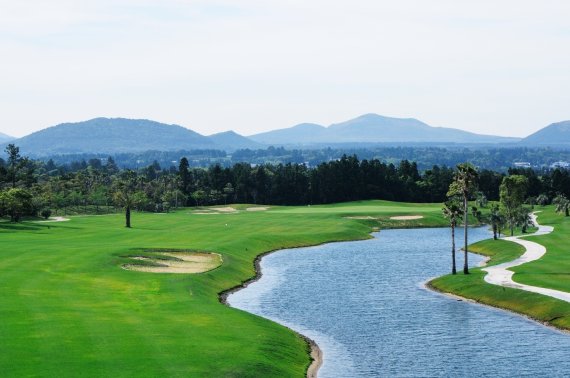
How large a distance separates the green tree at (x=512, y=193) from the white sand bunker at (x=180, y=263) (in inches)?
2101

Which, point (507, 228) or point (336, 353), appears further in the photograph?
point (507, 228)

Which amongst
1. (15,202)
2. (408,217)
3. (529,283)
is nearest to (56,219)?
(15,202)

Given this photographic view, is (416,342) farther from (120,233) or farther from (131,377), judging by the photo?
(120,233)

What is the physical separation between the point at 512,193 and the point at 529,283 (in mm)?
57857

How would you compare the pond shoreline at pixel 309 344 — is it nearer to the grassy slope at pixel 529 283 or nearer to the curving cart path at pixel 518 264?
the grassy slope at pixel 529 283

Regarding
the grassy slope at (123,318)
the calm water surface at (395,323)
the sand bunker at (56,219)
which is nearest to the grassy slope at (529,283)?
the calm water surface at (395,323)

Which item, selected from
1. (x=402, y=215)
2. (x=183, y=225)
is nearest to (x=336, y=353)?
(x=183, y=225)

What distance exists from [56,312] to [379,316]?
1026 inches

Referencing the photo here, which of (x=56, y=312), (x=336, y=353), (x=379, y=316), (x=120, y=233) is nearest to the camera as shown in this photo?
(x=336, y=353)

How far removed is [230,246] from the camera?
117188mm

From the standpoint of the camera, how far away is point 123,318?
61562mm

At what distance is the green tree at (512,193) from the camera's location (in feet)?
443

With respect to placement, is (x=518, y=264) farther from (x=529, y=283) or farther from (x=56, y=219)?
(x=56, y=219)

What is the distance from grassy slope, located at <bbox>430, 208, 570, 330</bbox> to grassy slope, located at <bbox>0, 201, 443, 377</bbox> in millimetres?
21317
